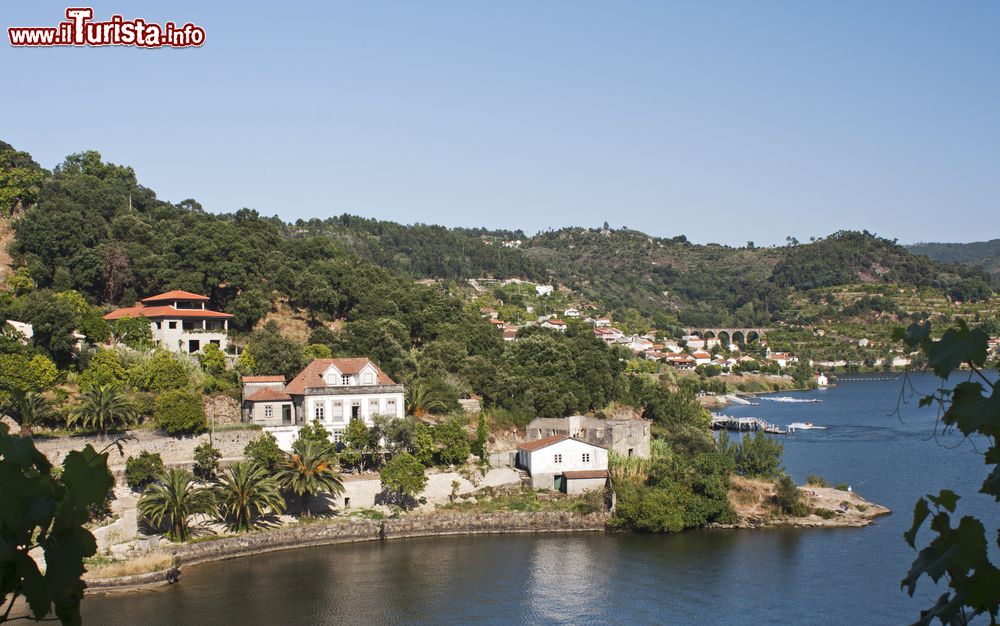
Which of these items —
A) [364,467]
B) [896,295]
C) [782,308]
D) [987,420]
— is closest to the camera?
[987,420]

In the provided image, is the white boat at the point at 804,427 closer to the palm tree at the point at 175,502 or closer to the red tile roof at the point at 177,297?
the red tile roof at the point at 177,297

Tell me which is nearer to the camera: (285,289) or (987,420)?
(987,420)

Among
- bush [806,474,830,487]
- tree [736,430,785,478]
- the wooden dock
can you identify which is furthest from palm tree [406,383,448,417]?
the wooden dock

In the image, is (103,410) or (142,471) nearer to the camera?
(142,471)

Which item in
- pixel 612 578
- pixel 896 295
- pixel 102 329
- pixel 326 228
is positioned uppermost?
pixel 326 228

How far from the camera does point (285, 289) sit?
53.7 metres

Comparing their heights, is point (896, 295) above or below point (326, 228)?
below

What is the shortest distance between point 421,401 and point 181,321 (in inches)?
476

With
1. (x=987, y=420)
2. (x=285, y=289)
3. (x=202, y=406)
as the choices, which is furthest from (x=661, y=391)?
(x=987, y=420)

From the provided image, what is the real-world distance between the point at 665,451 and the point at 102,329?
24961mm

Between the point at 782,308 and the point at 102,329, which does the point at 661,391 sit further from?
the point at 782,308

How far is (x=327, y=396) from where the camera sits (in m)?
38.1

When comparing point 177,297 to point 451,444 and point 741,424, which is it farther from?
point 741,424

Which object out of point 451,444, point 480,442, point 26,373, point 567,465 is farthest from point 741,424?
point 26,373
